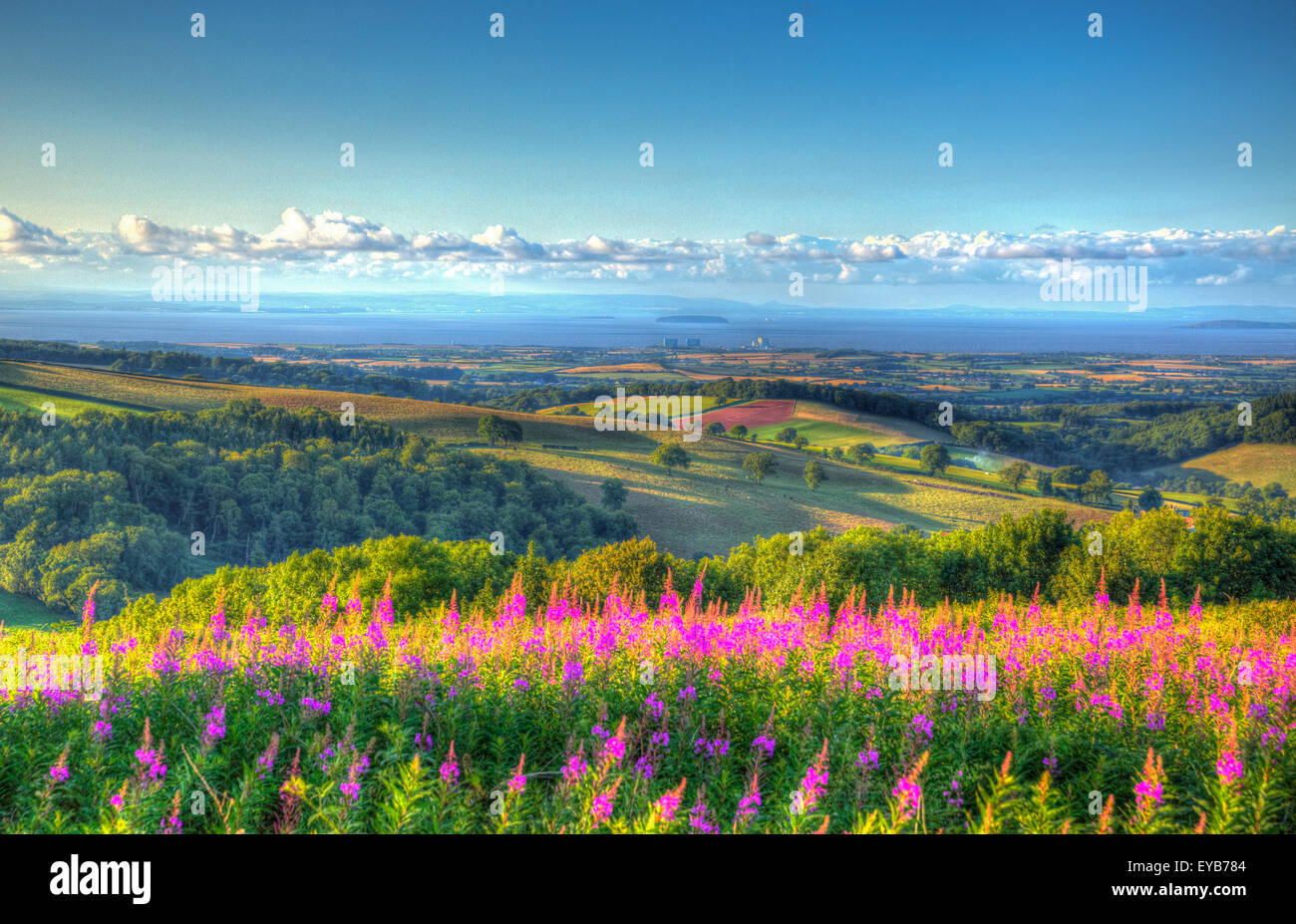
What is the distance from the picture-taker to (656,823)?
3670 millimetres

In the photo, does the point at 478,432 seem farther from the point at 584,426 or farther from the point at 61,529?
the point at 61,529

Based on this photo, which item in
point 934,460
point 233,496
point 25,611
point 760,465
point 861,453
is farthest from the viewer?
point 861,453

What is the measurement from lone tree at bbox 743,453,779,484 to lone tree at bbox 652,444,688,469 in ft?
23.4

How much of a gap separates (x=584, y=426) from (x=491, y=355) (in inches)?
2872

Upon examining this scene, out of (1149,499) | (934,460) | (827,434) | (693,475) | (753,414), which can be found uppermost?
(753,414)

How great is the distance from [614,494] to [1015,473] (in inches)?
1761

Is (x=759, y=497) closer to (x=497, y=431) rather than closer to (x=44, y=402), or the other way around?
(x=497, y=431)

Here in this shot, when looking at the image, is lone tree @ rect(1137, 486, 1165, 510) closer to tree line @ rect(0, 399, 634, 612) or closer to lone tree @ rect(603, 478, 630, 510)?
lone tree @ rect(603, 478, 630, 510)

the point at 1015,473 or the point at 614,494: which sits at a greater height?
the point at 1015,473

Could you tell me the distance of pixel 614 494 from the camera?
68.4m

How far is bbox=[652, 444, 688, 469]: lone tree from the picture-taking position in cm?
7981

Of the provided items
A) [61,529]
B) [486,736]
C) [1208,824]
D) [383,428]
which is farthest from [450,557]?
[383,428]

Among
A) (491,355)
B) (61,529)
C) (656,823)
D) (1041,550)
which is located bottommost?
(61,529)


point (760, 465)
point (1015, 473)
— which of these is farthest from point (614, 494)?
point (1015, 473)
